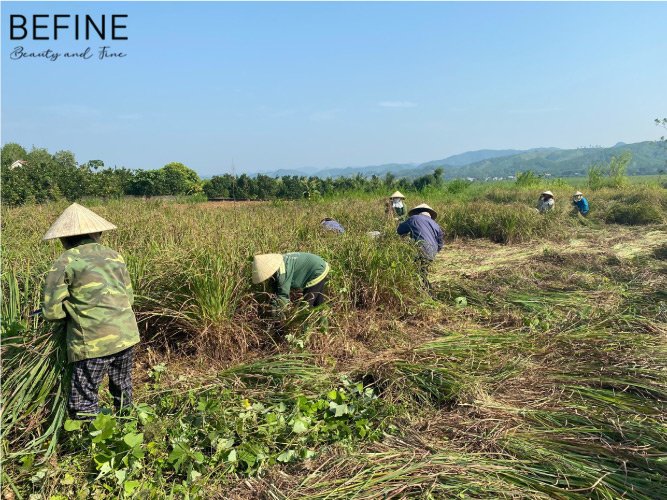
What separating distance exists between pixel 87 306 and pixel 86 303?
2cm

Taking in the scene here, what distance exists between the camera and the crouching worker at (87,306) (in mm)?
2299

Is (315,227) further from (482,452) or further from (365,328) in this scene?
(482,452)

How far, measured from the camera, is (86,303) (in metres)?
2.32

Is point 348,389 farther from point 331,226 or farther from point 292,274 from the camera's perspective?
point 331,226

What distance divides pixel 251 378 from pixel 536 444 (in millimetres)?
1803

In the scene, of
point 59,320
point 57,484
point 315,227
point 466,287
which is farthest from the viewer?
point 315,227

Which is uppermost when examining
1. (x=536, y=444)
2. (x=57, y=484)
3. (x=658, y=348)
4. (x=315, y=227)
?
(x=315, y=227)

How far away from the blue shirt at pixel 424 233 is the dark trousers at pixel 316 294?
1.63m

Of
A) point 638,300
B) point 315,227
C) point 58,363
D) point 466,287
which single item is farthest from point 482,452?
point 315,227

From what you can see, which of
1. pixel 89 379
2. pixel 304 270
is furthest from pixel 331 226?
pixel 89 379

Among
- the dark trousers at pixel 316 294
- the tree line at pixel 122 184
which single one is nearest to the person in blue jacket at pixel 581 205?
the tree line at pixel 122 184

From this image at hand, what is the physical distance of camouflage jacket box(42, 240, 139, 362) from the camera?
227 centimetres

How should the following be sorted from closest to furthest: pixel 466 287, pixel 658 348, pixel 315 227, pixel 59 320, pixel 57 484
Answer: pixel 57 484 → pixel 59 320 → pixel 658 348 → pixel 466 287 → pixel 315 227

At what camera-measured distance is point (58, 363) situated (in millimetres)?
2391
